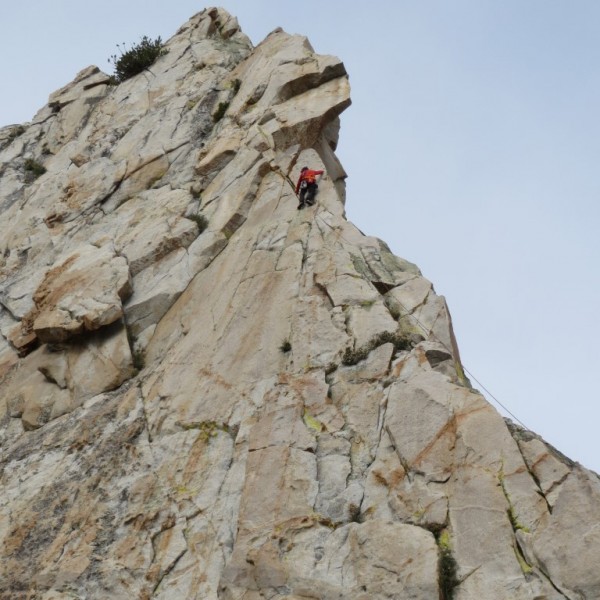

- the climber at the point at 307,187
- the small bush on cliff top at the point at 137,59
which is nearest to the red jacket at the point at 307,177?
the climber at the point at 307,187

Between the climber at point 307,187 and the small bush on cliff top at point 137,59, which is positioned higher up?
the small bush on cliff top at point 137,59

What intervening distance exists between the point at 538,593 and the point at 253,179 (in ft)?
56.0

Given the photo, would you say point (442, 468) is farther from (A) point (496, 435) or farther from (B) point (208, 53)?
(B) point (208, 53)

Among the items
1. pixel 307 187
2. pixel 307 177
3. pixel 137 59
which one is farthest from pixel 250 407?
pixel 137 59

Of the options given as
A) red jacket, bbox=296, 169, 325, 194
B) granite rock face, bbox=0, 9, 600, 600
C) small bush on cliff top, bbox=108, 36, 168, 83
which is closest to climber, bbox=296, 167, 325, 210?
red jacket, bbox=296, 169, 325, 194

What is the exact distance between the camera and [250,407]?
18750mm

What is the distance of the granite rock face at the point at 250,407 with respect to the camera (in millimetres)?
14359

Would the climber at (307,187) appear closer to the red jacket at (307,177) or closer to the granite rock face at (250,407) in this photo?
the red jacket at (307,177)

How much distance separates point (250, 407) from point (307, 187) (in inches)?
333

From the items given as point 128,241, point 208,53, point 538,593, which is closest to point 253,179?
point 128,241

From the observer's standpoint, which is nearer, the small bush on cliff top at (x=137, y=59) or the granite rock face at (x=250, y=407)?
the granite rock face at (x=250, y=407)

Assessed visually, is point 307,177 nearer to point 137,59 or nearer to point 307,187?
point 307,187

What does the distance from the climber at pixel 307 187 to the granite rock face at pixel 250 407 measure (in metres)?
0.44

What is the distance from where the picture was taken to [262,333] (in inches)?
811
